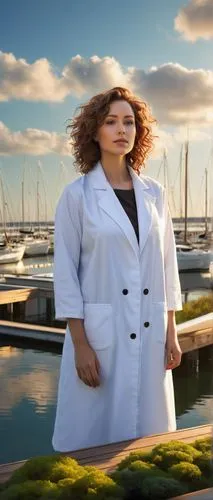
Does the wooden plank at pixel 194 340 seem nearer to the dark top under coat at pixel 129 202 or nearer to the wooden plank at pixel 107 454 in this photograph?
the wooden plank at pixel 107 454

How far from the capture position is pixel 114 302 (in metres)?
1.40

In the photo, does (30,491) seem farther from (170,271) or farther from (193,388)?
(193,388)

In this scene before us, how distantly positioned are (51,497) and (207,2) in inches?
37.4

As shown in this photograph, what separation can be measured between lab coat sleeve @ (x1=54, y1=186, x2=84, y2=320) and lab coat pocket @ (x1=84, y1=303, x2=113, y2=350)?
0.07 feet

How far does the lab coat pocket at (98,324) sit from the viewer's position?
4.52 ft

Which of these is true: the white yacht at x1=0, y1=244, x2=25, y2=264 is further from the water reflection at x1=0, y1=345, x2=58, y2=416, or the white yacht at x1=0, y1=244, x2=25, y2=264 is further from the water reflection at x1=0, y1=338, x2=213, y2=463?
the water reflection at x1=0, y1=345, x2=58, y2=416

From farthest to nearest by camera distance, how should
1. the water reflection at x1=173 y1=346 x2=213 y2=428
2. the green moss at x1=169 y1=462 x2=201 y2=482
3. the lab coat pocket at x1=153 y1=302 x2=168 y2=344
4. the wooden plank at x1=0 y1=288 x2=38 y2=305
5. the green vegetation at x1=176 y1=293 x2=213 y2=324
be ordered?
1. the wooden plank at x1=0 y1=288 x2=38 y2=305
2. the green vegetation at x1=176 y1=293 x2=213 y2=324
3. the water reflection at x1=173 y1=346 x2=213 y2=428
4. the lab coat pocket at x1=153 y1=302 x2=168 y2=344
5. the green moss at x1=169 y1=462 x2=201 y2=482

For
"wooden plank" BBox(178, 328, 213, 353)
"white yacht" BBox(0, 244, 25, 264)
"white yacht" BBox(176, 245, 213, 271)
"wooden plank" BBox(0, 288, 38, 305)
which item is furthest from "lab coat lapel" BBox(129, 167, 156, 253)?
"white yacht" BBox(0, 244, 25, 264)

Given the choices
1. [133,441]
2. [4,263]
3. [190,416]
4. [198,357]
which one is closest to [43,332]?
[198,357]

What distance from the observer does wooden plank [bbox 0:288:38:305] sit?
26.0 ft

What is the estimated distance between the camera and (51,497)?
3.97 ft

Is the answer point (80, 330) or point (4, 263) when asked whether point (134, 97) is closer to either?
point (80, 330)

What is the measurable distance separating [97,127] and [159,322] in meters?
0.47

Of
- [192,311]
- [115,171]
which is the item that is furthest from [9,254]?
[115,171]
